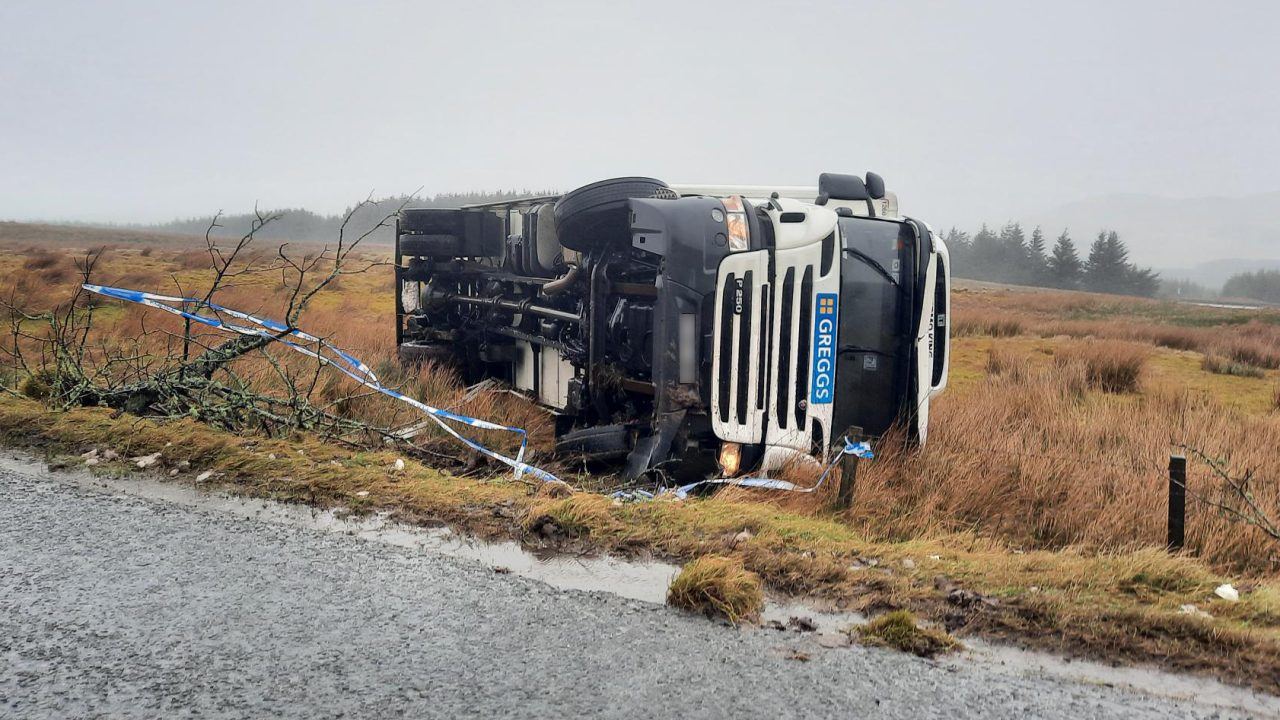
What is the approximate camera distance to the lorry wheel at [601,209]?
22.8ft

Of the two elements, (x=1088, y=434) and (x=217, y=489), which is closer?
(x=217, y=489)

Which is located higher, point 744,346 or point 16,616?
point 744,346

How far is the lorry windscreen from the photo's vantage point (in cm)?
659

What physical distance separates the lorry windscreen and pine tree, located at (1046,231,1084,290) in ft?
226

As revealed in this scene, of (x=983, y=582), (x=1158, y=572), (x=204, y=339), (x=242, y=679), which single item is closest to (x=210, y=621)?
(x=242, y=679)

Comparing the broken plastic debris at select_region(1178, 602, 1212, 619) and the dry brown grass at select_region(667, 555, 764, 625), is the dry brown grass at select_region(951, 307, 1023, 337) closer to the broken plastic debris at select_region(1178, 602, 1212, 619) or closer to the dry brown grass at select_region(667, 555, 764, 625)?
the broken plastic debris at select_region(1178, 602, 1212, 619)

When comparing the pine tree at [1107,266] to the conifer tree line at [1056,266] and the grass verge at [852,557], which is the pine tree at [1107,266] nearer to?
the conifer tree line at [1056,266]

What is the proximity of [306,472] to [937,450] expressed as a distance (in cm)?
451

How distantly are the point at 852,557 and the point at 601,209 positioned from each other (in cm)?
348

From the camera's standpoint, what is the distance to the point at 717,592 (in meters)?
3.89

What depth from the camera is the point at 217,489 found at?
18.4 feet

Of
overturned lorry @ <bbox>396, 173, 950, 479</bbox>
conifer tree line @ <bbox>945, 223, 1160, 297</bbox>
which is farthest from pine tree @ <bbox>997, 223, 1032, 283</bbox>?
overturned lorry @ <bbox>396, 173, 950, 479</bbox>

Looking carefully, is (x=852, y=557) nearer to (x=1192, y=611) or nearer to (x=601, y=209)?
(x=1192, y=611)

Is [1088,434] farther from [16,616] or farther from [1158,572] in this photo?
[16,616]
